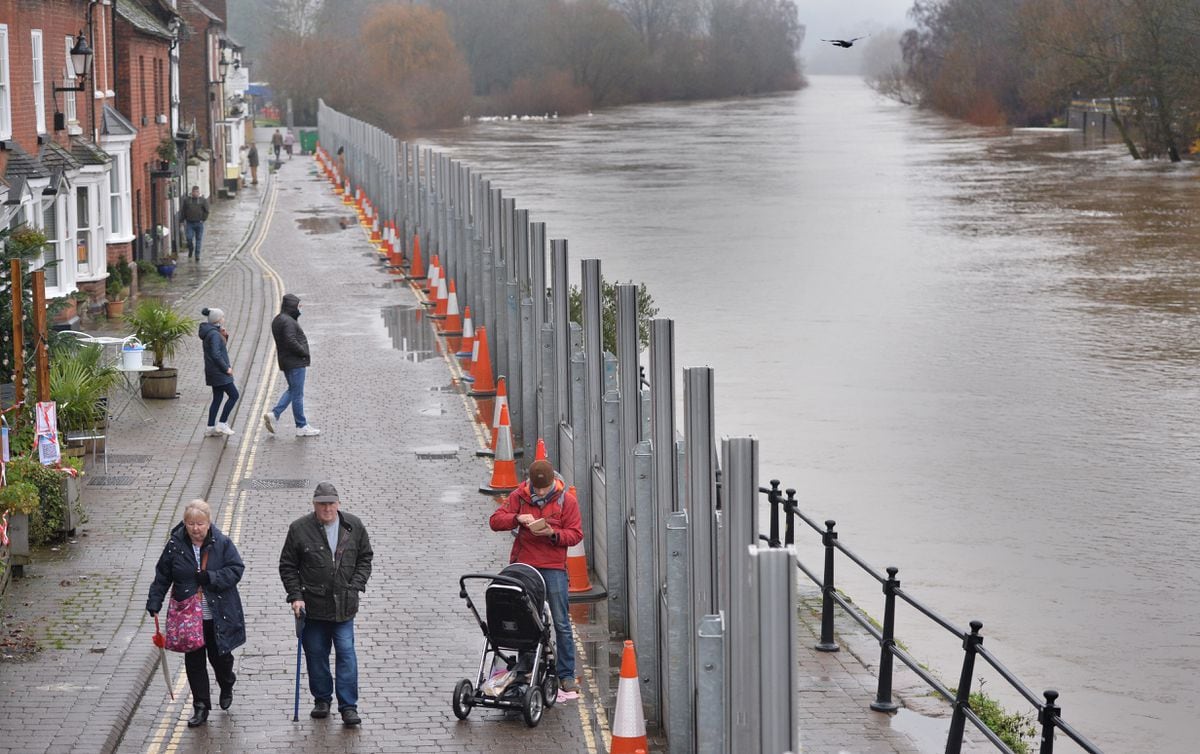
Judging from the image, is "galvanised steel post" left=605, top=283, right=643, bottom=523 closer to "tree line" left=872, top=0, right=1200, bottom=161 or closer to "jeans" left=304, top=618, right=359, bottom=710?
"jeans" left=304, top=618, right=359, bottom=710

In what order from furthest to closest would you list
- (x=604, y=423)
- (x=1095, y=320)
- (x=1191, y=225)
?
(x=1191, y=225) < (x=1095, y=320) < (x=604, y=423)

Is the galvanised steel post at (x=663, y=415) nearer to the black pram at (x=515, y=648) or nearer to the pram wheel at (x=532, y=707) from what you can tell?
the black pram at (x=515, y=648)

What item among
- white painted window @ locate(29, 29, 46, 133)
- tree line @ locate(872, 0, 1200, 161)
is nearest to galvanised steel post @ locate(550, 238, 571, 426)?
white painted window @ locate(29, 29, 46, 133)

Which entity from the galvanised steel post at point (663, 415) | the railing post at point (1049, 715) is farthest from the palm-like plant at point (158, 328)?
the railing post at point (1049, 715)

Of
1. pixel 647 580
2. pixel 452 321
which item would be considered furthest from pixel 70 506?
pixel 452 321

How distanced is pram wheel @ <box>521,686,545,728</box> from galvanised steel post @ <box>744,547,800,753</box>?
3.25m

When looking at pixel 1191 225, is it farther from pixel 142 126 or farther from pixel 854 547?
pixel 854 547

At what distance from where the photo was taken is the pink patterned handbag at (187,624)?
11391 millimetres

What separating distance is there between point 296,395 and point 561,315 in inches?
184

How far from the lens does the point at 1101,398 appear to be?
96.6 feet

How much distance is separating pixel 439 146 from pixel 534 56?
6120 centimetres

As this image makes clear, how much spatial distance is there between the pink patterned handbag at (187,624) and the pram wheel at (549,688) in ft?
7.52

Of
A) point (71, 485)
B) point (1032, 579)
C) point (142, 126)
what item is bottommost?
point (1032, 579)

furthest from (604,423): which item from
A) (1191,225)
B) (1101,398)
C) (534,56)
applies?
(534,56)
